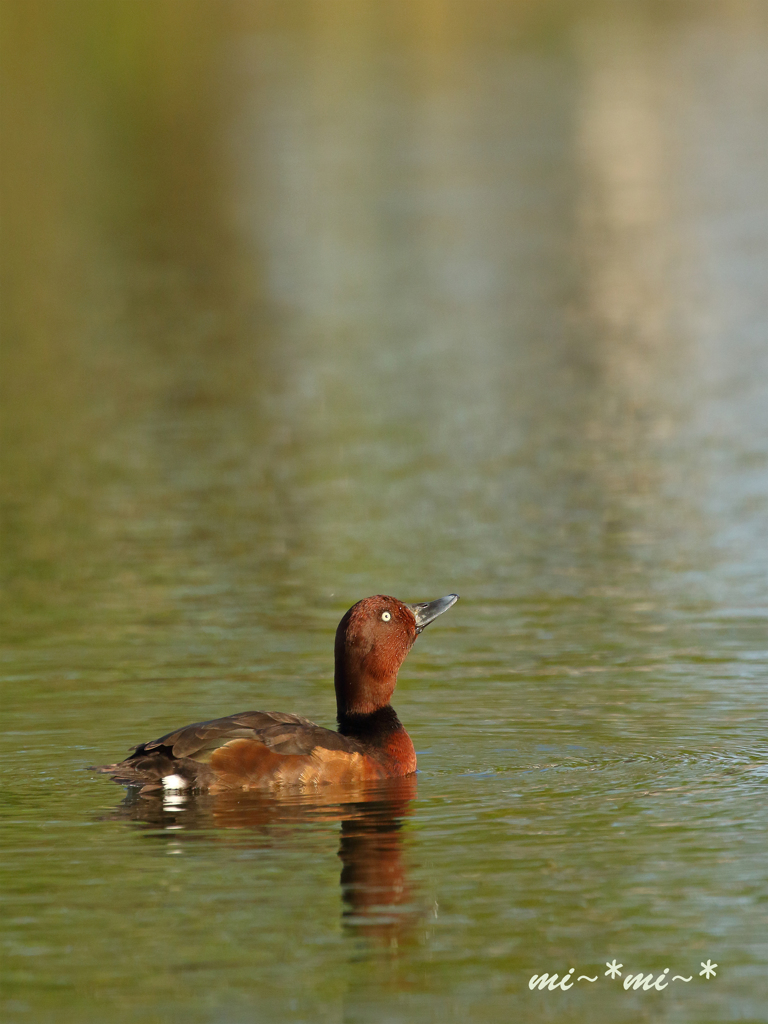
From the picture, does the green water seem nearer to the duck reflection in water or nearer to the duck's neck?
the duck reflection in water

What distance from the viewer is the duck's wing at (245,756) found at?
1023 centimetres

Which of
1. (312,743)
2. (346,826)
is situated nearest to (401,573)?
(312,743)

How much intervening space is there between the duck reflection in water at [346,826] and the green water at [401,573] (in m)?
0.03

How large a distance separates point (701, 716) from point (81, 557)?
702 cm

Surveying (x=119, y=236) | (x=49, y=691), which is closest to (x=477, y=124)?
(x=119, y=236)

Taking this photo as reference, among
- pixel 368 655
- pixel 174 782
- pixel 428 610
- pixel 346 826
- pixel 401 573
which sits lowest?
pixel 346 826

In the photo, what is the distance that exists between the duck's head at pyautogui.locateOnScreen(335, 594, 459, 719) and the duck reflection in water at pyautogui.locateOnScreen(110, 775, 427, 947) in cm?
65

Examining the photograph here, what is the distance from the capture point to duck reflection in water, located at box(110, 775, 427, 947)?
860 centimetres

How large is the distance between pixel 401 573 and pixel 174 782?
237 inches

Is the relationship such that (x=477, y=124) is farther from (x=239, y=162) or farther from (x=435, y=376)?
(x=435, y=376)

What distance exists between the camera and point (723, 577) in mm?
15828

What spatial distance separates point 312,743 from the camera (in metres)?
10.5
